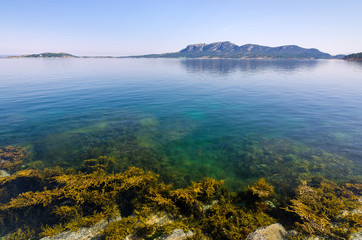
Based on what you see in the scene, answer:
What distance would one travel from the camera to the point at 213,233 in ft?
25.4

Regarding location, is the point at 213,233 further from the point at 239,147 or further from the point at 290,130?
the point at 290,130

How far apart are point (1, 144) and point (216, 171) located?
870 inches

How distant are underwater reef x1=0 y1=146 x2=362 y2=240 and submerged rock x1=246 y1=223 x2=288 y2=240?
27 cm

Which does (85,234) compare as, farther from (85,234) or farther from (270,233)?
(270,233)

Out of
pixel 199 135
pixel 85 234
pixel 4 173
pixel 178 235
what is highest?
pixel 199 135

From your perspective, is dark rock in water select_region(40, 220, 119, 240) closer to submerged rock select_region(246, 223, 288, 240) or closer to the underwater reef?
the underwater reef

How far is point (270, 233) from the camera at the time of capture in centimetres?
762

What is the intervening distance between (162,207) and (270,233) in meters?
5.84

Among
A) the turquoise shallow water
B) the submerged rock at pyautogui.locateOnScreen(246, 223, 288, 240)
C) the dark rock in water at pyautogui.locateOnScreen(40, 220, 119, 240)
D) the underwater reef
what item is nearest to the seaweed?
the underwater reef

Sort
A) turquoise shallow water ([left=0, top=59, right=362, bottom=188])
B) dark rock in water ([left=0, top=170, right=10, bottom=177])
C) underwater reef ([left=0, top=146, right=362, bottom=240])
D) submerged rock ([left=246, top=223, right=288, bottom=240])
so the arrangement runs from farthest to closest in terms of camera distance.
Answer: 1. turquoise shallow water ([left=0, top=59, right=362, bottom=188])
2. dark rock in water ([left=0, top=170, right=10, bottom=177])
3. underwater reef ([left=0, top=146, right=362, bottom=240])
4. submerged rock ([left=246, top=223, right=288, bottom=240])

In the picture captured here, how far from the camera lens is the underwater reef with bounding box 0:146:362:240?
7.86 meters

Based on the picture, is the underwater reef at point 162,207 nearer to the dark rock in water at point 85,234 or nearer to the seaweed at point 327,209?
the seaweed at point 327,209

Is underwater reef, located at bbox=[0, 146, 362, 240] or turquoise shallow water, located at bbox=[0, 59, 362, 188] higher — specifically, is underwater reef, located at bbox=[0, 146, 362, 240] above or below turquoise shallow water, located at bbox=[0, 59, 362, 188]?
below

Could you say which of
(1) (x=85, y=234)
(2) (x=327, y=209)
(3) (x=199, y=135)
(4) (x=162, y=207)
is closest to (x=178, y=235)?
(4) (x=162, y=207)
